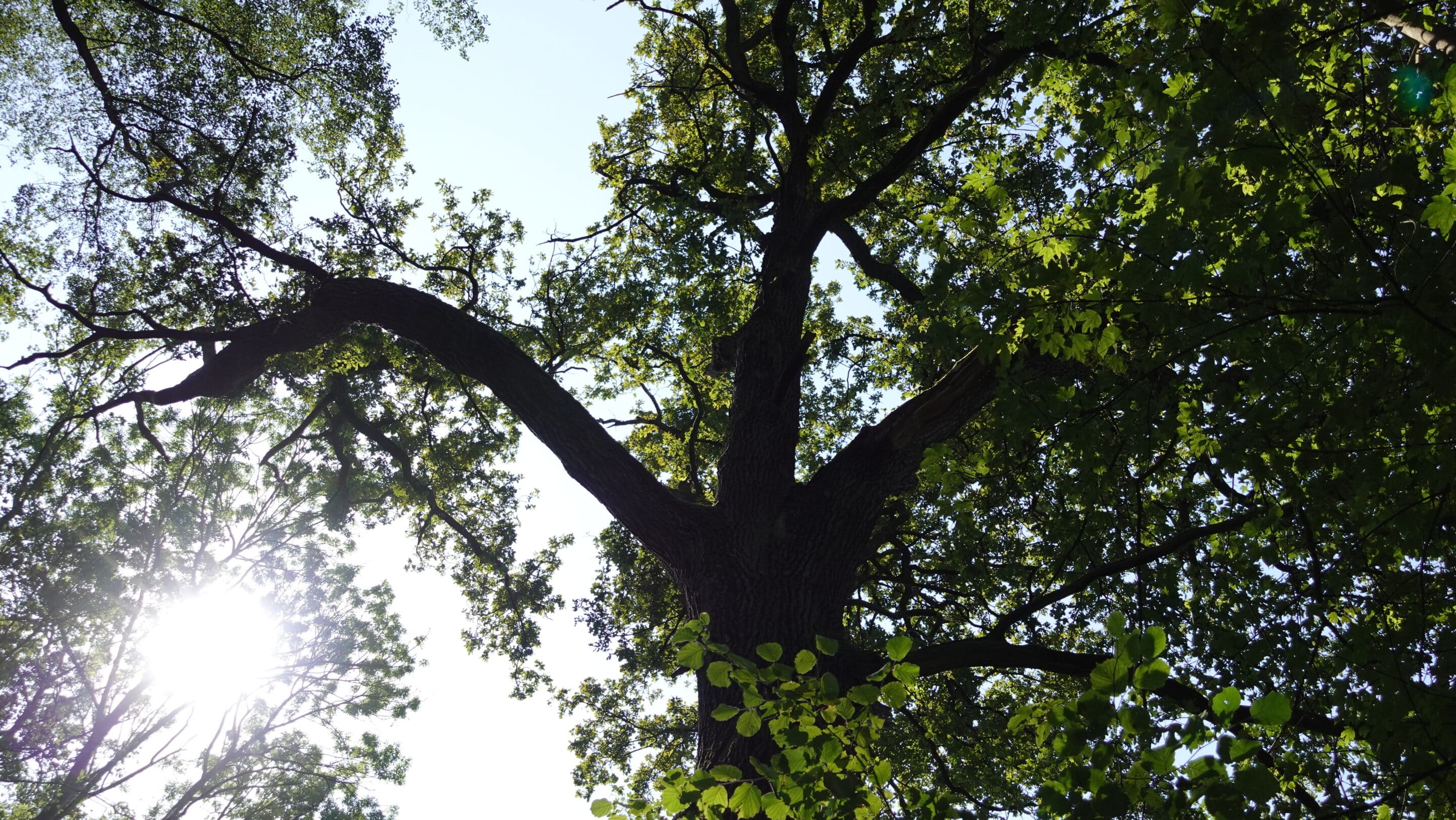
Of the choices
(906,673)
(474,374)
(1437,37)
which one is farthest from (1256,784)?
(474,374)

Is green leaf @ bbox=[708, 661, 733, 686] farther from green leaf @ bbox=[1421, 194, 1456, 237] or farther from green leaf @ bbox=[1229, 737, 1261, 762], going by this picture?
green leaf @ bbox=[1421, 194, 1456, 237]

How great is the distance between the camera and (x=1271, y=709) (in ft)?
4.93

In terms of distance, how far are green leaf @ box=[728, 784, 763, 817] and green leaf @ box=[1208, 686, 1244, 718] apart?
4.32 ft

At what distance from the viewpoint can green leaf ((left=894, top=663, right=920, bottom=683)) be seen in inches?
90.8

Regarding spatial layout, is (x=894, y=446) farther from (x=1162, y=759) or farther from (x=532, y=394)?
(x=1162, y=759)

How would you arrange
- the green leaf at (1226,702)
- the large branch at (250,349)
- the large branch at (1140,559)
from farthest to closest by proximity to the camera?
the large branch at (250,349) < the large branch at (1140,559) < the green leaf at (1226,702)

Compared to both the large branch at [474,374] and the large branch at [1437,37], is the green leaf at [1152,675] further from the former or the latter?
the large branch at [474,374]

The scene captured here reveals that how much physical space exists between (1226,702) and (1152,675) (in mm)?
160

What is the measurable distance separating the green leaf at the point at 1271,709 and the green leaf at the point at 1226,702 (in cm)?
12

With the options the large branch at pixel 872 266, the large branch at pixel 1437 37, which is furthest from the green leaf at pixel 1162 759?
the large branch at pixel 872 266

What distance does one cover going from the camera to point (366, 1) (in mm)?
9859

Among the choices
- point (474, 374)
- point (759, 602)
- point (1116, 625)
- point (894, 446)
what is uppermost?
point (474, 374)

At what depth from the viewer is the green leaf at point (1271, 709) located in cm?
149

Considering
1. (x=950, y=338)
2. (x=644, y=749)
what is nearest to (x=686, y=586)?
(x=950, y=338)
